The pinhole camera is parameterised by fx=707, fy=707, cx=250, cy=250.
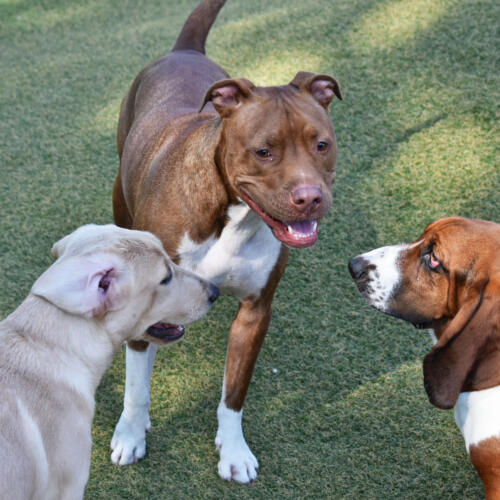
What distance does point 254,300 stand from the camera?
3.95m

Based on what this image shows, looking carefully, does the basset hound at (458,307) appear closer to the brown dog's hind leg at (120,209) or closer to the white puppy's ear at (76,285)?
the white puppy's ear at (76,285)

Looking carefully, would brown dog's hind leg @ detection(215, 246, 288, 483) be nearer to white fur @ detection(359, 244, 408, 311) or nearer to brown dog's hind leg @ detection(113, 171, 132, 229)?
white fur @ detection(359, 244, 408, 311)

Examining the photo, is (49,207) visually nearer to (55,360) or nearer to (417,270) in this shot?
(55,360)

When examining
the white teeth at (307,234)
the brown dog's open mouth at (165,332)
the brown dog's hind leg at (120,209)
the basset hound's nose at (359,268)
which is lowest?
the brown dog's hind leg at (120,209)

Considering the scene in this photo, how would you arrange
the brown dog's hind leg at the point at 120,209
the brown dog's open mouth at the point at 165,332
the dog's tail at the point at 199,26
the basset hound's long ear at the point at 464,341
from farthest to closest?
the dog's tail at the point at 199,26, the brown dog's hind leg at the point at 120,209, the brown dog's open mouth at the point at 165,332, the basset hound's long ear at the point at 464,341

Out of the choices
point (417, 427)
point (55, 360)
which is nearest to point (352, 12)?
point (417, 427)

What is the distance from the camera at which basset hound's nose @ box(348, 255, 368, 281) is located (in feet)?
12.4

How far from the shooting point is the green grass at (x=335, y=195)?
4086 mm

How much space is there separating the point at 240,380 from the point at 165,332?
659 millimetres

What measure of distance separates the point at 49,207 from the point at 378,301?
3.23m

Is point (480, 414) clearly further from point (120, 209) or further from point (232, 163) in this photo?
point (120, 209)

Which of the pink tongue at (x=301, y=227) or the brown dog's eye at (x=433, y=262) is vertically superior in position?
the pink tongue at (x=301, y=227)

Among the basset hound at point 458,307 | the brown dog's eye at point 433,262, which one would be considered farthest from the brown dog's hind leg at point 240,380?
the brown dog's eye at point 433,262

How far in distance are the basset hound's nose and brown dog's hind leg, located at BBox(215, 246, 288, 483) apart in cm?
38
